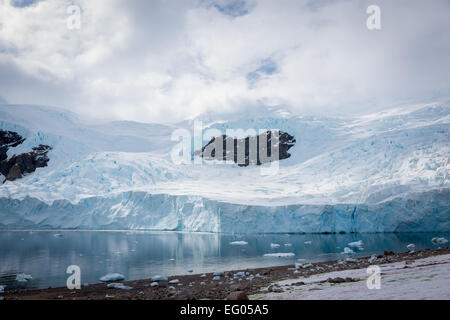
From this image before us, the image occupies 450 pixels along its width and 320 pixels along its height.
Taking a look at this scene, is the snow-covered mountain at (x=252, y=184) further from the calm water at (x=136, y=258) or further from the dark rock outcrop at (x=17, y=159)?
the calm water at (x=136, y=258)

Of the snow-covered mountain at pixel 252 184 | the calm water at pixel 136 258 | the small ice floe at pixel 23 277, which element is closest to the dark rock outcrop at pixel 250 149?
the snow-covered mountain at pixel 252 184

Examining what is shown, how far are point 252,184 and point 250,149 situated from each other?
395 inches

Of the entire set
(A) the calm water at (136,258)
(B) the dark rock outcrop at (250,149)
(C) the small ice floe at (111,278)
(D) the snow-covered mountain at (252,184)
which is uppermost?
(B) the dark rock outcrop at (250,149)

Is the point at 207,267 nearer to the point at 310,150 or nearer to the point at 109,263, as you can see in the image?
the point at 109,263

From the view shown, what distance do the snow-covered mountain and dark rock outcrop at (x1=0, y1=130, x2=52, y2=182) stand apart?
2.26ft

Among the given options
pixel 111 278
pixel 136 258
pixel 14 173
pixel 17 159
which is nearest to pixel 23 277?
pixel 111 278

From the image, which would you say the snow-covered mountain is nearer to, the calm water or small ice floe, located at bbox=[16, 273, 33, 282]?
the calm water

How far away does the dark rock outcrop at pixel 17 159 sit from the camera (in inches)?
1444

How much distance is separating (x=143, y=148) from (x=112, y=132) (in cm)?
580

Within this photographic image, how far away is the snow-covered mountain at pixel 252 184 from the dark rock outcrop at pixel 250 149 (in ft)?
4.03

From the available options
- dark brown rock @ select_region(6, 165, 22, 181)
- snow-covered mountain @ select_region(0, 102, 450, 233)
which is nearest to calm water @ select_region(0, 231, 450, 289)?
snow-covered mountain @ select_region(0, 102, 450, 233)

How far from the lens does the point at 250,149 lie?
145ft

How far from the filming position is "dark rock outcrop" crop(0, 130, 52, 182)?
120ft
